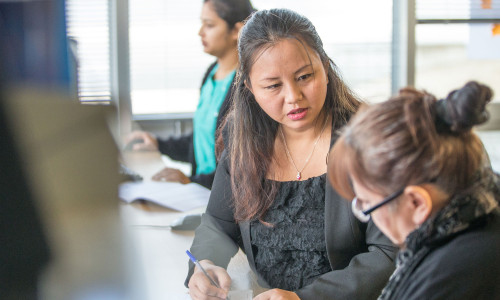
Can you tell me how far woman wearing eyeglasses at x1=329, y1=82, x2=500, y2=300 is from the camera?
73cm

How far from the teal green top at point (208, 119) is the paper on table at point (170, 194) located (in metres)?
0.27

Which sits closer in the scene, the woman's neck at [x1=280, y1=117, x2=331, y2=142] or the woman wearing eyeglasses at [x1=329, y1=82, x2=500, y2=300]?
the woman wearing eyeglasses at [x1=329, y1=82, x2=500, y2=300]

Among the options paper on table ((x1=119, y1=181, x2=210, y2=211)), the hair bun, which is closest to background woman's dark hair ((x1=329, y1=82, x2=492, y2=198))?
the hair bun

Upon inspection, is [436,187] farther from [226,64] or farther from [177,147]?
[177,147]

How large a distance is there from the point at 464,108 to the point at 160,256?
94 centimetres

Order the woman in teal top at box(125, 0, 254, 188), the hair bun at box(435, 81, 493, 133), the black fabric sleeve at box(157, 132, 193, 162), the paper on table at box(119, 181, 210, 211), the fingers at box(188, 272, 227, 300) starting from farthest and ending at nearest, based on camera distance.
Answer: the black fabric sleeve at box(157, 132, 193, 162) < the woman in teal top at box(125, 0, 254, 188) < the paper on table at box(119, 181, 210, 211) < the fingers at box(188, 272, 227, 300) < the hair bun at box(435, 81, 493, 133)

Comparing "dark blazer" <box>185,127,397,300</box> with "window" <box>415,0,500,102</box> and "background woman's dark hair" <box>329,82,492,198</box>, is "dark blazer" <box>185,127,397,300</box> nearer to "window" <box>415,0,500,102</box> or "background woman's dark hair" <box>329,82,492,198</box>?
"background woman's dark hair" <box>329,82,492,198</box>

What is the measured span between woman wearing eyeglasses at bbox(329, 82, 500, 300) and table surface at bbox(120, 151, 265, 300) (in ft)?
1.46

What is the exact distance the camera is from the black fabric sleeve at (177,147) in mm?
2664

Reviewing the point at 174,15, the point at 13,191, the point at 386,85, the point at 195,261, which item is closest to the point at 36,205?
the point at 13,191

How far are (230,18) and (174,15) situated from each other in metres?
1.36

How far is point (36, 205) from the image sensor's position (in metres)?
0.52

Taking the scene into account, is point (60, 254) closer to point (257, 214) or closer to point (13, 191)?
point (13, 191)

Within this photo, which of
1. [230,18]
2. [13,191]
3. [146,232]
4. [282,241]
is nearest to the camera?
[13,191]
